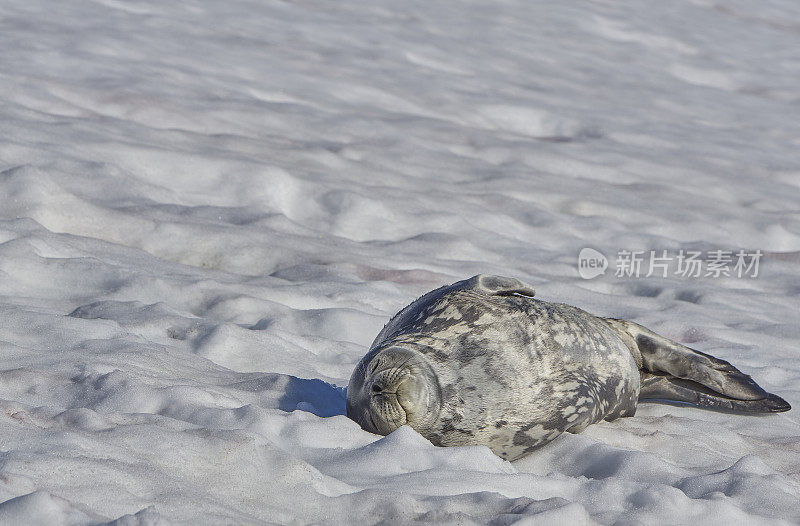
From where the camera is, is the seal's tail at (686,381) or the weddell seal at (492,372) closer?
the weddell seal at (492,372)

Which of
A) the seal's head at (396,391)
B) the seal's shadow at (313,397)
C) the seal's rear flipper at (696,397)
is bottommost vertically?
the seal's rear flipper at (696,397)

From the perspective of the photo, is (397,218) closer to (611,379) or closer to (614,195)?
(614,195)

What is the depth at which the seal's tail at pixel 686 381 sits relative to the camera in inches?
141

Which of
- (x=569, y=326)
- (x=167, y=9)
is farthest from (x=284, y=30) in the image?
(x=569, y=326)

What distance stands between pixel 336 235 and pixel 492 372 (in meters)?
2.66

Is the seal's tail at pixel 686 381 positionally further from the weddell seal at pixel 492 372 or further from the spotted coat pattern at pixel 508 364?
the spotted coat pattern at pixel 508 364

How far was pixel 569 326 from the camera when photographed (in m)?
3.01

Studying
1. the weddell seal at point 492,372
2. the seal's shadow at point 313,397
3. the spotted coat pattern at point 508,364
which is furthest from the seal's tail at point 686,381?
the seal's shadow at point 313,397

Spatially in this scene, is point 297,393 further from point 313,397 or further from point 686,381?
point 686,381

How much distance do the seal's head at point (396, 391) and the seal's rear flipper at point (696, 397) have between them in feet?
4.19

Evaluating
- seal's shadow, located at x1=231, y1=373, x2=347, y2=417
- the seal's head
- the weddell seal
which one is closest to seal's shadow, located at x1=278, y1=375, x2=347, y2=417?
seal's shadow, located at x1=231, y1=373, x2=347, y2=417

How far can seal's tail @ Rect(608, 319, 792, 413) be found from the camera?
3.58m

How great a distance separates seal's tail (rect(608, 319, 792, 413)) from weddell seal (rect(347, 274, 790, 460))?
0.34 meters

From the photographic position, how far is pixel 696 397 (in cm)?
358
